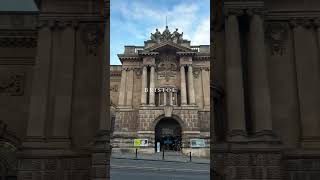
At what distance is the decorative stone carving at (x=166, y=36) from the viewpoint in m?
66.7

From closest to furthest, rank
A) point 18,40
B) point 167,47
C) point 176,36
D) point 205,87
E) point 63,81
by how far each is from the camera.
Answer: point 63,81 < point 18,40 < point 205,87 < point 167,47 < point 176,36

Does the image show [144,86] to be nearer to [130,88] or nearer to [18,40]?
[130,88]

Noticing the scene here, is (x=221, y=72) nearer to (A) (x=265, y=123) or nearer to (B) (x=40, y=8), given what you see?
(A) (x=265, y=123)

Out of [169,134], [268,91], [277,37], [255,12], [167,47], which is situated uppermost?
[167,47]

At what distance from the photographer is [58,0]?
54.5 ft

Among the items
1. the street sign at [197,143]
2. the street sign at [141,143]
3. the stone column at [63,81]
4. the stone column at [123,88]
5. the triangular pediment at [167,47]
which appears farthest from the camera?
the triangular pediment at [167,47]

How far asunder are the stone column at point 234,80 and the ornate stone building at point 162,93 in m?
44.5

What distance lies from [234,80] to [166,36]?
171 feet

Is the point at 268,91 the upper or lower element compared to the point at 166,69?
lower

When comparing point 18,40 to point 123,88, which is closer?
point 18,40

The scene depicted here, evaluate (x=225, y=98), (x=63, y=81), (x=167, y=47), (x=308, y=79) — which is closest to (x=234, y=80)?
(x=225, y=98)

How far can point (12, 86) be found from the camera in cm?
1777

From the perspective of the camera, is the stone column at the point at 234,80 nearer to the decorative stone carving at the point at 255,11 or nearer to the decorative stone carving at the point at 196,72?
the decorative stone carving at the point at 255,11

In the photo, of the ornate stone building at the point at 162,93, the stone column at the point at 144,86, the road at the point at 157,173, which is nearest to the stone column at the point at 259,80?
the road at the point at 157,173
